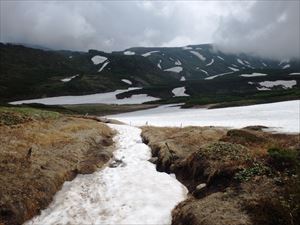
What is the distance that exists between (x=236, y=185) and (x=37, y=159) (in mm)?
13692

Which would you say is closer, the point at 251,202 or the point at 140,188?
the point at 251,202

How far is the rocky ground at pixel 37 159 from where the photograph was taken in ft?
68.5

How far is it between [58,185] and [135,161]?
9.16 metres

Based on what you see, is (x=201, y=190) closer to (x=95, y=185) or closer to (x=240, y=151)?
(x=240, y=151)

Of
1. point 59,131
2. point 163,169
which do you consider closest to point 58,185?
point 163,169

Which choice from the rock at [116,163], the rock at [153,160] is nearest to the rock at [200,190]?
the rock at [116,163]

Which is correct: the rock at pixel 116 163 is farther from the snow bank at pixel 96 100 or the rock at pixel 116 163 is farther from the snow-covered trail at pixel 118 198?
the snow bank at pixel 96 100

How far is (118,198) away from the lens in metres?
23.2

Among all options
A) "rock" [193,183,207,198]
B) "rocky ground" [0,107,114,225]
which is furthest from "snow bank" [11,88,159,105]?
"rock" [193,183,207,198]

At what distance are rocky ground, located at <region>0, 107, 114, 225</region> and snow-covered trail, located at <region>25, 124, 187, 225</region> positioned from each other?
2.44 ft

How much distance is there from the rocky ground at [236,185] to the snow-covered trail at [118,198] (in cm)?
108

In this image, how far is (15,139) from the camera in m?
31.8

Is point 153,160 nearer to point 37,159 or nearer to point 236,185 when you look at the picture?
point 37,159

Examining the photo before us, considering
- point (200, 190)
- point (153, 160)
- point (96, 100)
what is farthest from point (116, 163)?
point (96, 100)
